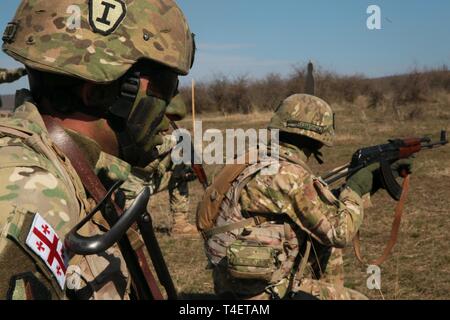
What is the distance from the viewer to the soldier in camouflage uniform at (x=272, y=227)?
3117mm

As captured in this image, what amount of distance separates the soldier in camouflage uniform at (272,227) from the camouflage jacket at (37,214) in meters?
1.70

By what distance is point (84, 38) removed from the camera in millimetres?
1646

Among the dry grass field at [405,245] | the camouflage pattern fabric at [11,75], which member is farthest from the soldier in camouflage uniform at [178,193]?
the camouflage pattern fabric at [11,75]

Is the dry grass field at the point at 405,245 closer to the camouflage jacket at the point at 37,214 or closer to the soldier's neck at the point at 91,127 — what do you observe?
the soldier's neck at the point at 91,127

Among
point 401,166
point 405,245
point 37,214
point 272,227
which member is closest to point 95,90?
point 37,214

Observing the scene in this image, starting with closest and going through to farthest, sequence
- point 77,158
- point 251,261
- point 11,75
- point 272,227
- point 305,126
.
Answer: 1. point 77,158
2. point 11,75
3. point 251,261
4. point 272,227
5. point 305,126

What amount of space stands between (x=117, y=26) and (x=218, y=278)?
2159mm

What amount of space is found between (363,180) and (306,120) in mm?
642

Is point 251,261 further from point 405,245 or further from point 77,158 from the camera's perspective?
point 405,245

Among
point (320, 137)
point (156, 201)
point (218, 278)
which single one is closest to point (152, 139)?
point (218, 278)

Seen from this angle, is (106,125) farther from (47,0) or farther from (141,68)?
(47,0)

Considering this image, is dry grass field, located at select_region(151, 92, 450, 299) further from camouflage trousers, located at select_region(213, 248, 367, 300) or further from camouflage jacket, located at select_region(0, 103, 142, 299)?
camouflage jacket, located at select_region(0, 103, 142, 299)

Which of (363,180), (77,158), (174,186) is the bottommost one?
(174,186)

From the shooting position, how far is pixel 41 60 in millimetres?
1581
